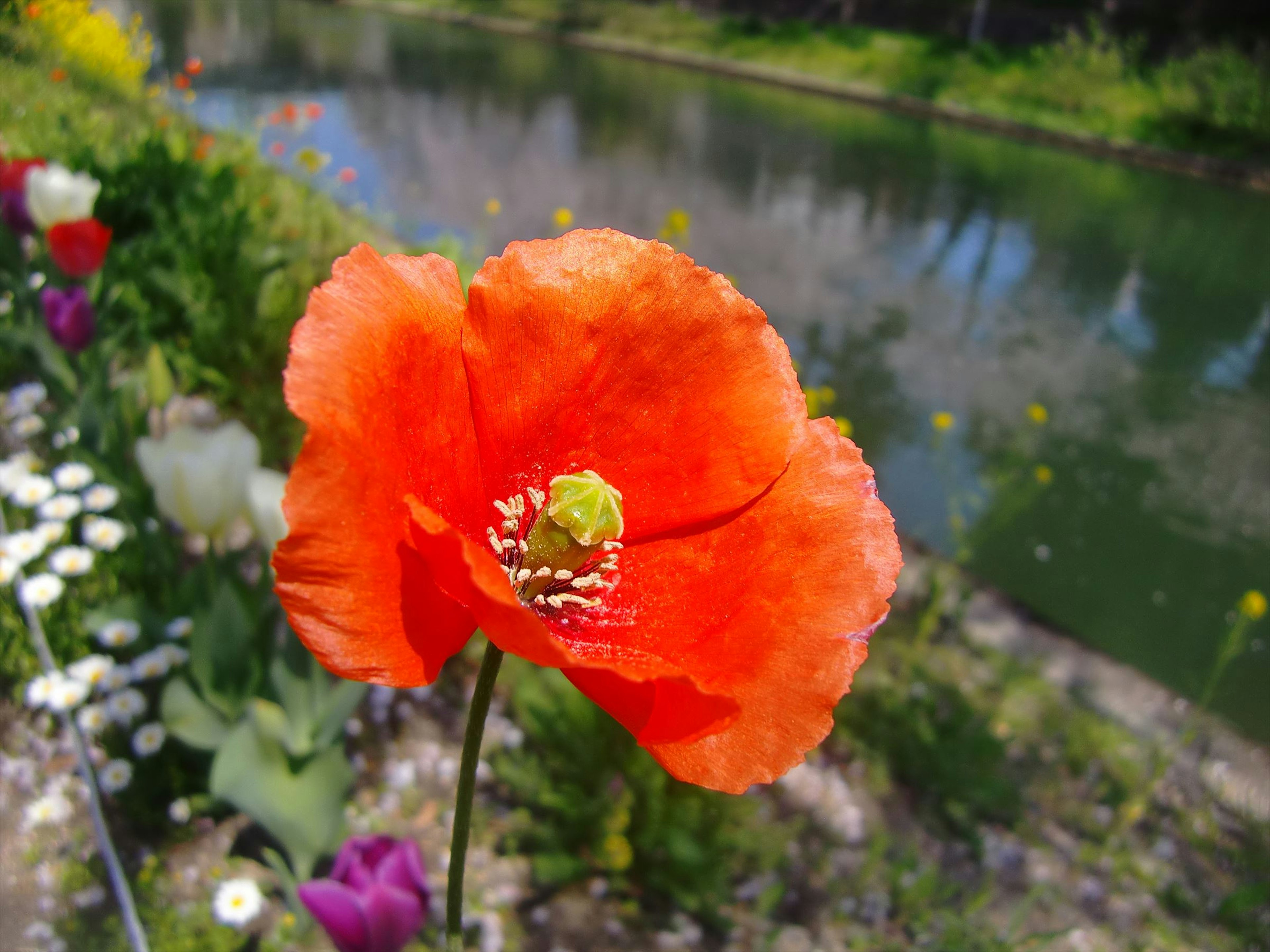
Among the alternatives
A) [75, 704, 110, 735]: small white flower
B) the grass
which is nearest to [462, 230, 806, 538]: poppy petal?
[75, 704, 110, 735]: small white flower

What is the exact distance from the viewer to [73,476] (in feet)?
7.62

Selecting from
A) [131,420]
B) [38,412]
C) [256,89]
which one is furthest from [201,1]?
[131,420]

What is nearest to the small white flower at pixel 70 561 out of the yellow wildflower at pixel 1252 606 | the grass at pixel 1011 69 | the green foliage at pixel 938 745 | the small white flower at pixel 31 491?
the small white flower at pixel 31 491

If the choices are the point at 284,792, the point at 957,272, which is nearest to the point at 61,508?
the point at 284,792

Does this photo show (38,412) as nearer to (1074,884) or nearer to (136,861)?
(136,861)

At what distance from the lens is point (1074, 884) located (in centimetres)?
257

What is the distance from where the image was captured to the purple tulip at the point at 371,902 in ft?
3.03

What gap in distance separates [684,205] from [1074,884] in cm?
813

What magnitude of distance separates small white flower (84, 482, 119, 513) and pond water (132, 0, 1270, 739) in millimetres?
2904

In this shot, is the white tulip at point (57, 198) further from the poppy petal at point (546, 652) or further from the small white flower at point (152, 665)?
the poppy petal at point (546, 652)

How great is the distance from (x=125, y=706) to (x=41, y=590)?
1.16 ft

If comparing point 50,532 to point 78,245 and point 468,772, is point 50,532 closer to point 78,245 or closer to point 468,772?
point 78,245

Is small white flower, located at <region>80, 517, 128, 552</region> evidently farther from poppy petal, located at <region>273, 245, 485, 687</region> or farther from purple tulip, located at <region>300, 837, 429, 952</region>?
poppy petal, located at <region>273, 245, 485, 687</region>

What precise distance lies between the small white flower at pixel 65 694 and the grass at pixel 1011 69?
1817cm
